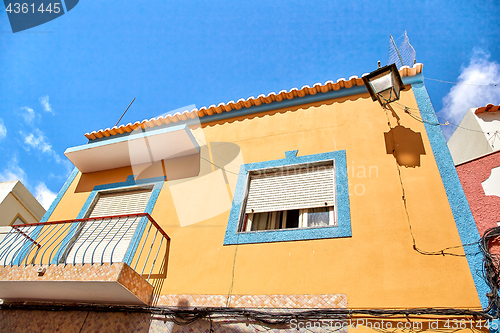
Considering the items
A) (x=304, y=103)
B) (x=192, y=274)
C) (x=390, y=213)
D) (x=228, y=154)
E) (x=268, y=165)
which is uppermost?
(x=304, y=103)

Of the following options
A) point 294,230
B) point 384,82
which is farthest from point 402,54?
point 294,230

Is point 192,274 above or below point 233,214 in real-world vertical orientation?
below

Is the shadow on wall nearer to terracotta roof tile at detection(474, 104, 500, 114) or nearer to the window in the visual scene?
the window

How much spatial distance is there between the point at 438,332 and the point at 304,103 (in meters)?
4.20

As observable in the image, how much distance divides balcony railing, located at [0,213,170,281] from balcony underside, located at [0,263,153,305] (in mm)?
259

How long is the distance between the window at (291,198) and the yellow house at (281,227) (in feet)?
0.07

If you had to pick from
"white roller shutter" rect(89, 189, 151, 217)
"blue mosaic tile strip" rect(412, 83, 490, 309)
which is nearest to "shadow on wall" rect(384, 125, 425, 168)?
"blue mosaic tile strip" rect(412, 83, 490, 309)

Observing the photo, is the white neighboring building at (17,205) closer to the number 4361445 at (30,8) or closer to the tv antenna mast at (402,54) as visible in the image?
the number 4361445 at (30,8)

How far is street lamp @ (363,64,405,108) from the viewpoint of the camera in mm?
4457

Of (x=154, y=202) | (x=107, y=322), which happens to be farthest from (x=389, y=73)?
(x=107, y=322)

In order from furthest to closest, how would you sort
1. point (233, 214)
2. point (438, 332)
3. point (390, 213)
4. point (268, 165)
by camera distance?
1. point (268, 165)
2. point (233, 214)
3. point (390, 213)
4. point (438, 332)

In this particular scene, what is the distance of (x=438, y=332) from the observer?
3020 mm

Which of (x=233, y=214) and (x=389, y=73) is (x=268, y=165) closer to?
(x=233, y=214)

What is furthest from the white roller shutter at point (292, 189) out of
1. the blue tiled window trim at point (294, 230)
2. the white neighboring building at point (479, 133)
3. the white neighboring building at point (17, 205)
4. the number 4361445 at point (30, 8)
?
the white neighboring building at point (17, 205)
